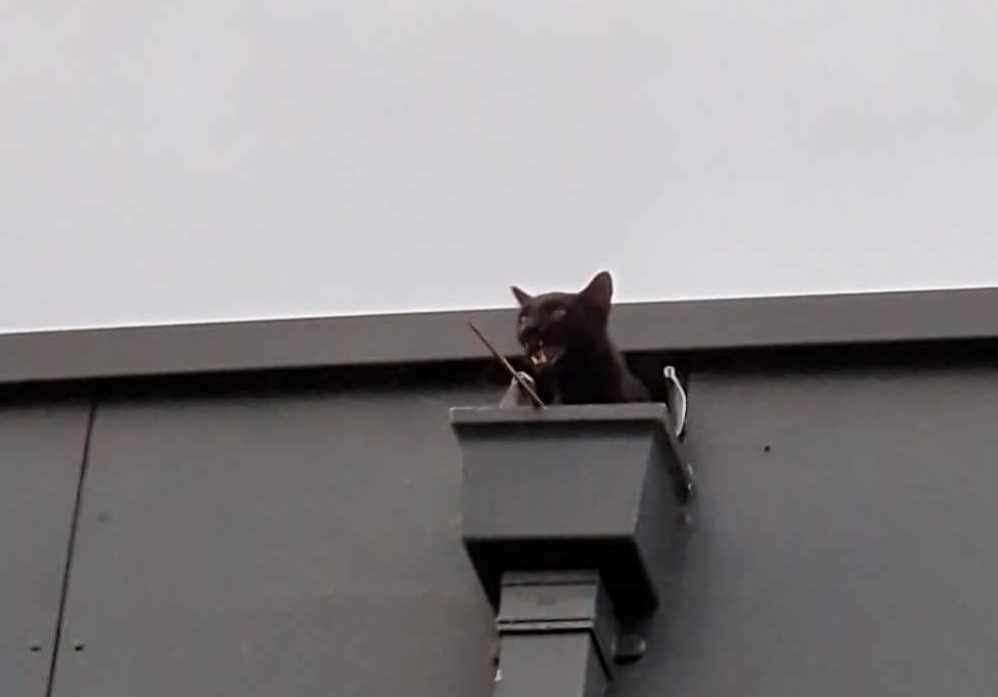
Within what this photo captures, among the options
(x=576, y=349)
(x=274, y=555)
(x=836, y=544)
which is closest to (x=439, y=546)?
(x=274, y=555)

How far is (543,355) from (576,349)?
0.12 metres

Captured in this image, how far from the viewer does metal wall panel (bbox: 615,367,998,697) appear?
5922mm

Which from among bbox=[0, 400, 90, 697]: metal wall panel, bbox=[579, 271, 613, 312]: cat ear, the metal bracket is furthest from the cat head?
bbox=[0, 400, 90, 697]: metal wall panel

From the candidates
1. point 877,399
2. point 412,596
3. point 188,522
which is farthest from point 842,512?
point 188,522

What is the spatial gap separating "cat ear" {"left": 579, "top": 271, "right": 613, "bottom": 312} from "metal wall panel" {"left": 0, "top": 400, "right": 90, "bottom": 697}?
111 cm

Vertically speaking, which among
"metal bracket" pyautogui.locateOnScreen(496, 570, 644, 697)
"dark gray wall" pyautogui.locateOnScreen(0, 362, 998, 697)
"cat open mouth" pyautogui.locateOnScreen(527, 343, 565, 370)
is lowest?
"metal bracket" pyautogui.locateOnScreen(496, 570, 644, 697)

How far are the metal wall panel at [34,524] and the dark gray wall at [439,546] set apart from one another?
0.01m

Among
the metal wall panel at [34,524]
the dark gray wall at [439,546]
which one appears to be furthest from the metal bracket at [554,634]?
the metal wall panel at [34,524]

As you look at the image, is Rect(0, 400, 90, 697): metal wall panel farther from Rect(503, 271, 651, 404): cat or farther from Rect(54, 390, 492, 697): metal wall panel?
Rect(503, 271, 651, 404): cat

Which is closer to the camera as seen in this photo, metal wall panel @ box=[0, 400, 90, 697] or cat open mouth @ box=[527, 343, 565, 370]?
cat open mouth @ box=[527, 343, 565, 370]

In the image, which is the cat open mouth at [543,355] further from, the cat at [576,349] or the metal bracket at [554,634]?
the metal bracket at [554,634]

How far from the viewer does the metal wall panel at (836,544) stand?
233 inches

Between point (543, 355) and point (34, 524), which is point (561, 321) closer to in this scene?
point (543, 355)

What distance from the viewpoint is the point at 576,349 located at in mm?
6168
